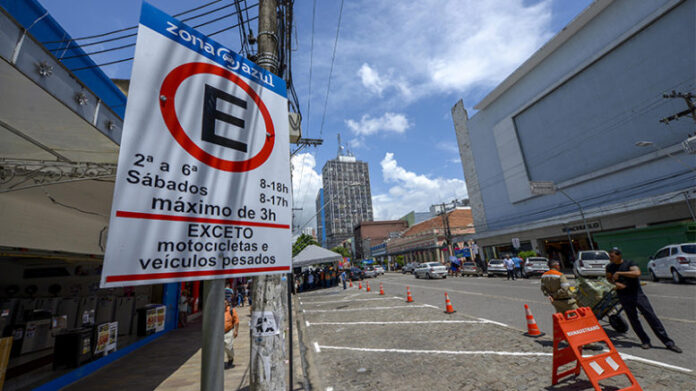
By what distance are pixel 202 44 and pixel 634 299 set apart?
747 cm

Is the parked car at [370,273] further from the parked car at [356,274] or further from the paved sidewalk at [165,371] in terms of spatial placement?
the paved sidewalk at [165,371]

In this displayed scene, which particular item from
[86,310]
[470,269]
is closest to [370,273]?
[470,269]

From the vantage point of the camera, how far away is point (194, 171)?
1.44 metres

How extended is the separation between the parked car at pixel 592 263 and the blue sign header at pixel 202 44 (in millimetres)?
20051

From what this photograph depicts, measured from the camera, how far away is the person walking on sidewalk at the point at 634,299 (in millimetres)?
4930

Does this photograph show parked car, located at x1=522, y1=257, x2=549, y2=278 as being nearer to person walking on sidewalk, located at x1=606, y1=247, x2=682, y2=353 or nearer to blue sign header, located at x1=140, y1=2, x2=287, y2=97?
person walking on sidewalk, located at x1=606, y1=247, x2=682, y2=353

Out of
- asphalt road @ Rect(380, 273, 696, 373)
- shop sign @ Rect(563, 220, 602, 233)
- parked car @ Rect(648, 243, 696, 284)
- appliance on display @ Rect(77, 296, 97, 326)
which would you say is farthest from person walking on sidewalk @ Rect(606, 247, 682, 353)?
shop sign @ Rect(563, 220, 602, 233)

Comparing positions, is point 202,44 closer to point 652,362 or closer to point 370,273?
point 652,362

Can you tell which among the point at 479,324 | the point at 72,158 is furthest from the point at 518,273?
the point at 72,158

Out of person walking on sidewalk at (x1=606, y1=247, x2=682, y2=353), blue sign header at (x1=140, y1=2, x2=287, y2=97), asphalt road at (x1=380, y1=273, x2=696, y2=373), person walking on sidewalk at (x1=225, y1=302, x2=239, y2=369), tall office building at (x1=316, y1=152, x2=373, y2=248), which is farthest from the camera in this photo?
tall office building at (x1=316, y1=152, x2=373, y2=248)

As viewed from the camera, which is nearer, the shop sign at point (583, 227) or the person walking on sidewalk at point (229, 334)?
the person walking on sidewalk at point (229, 334)

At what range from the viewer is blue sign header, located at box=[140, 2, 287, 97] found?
59.4 inches

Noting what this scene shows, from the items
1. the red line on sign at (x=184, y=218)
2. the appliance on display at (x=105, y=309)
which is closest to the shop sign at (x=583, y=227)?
the red line on sign at (x=184, y=218)

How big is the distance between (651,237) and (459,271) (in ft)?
48.8
